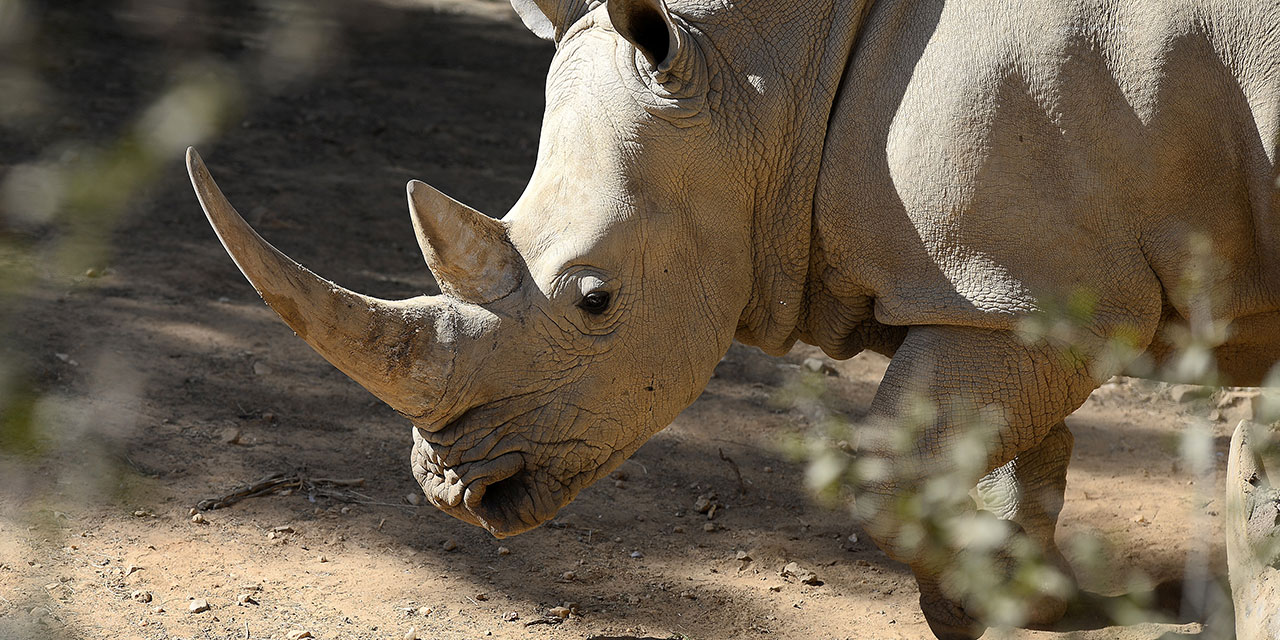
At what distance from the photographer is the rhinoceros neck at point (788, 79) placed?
3.50 m

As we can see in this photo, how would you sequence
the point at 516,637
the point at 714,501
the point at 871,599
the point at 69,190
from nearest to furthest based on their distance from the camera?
the point at 69,190
the point at 516,637
the point at 871,599
the point at 714,501

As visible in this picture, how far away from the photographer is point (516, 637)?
385 centimetres

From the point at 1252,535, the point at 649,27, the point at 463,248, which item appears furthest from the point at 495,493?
the point at 1252,535

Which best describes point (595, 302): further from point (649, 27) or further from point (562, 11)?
point (562, 11)

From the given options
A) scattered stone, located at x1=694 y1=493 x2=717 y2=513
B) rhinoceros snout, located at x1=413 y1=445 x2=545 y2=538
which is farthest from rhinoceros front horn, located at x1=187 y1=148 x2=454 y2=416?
scattered stone, located at x1=694 y1=493 x2=717 y2=513

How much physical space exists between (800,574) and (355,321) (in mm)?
2055

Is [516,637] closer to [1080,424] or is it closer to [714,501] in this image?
[714,501]

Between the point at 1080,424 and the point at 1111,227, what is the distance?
286 centimetres

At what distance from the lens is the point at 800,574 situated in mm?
4426

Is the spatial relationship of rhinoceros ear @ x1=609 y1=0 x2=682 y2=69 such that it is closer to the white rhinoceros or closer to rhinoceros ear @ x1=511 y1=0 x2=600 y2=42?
the white rhinoceros

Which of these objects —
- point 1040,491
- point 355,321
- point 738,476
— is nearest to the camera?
point 355,321

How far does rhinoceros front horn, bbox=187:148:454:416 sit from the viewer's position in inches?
114

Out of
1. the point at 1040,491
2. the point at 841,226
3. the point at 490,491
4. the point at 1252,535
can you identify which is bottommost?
the point at 490,491

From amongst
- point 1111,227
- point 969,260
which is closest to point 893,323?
point 969,260
